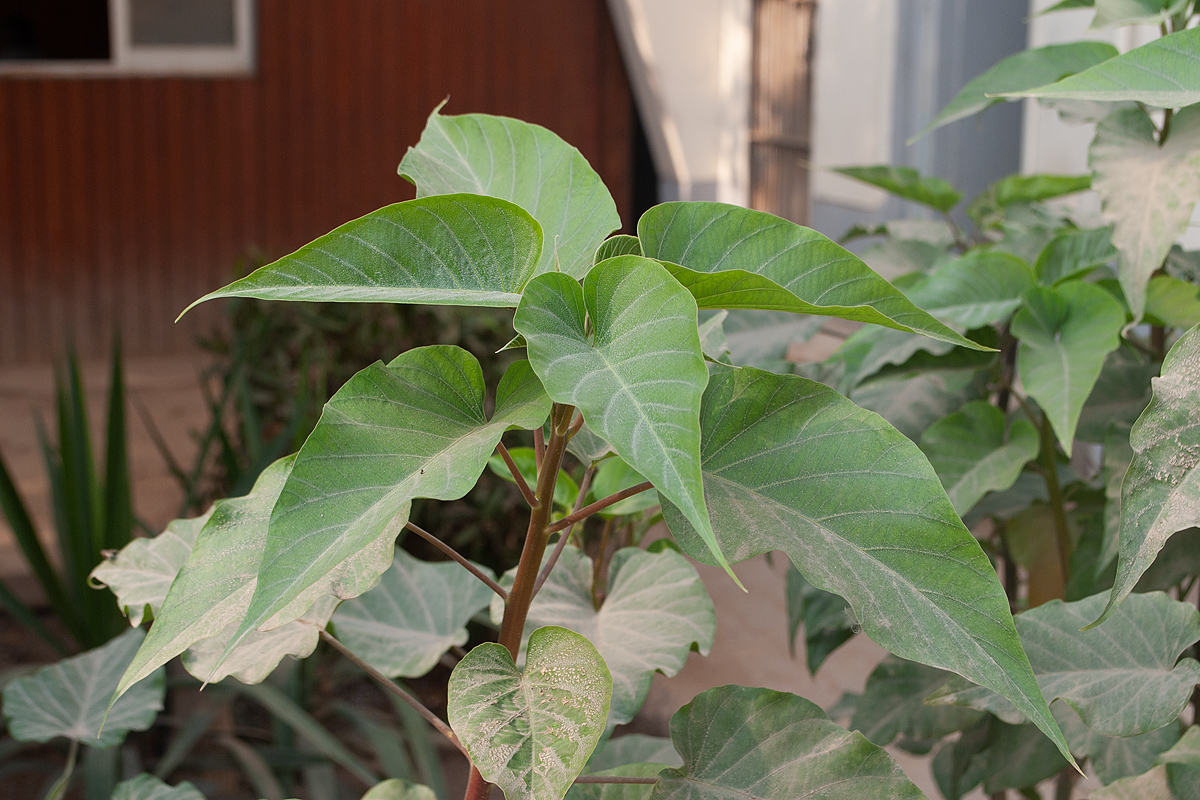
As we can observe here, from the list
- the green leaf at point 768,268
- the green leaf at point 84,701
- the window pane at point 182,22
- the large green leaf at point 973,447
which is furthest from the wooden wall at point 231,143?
the green leaf at point 768,268

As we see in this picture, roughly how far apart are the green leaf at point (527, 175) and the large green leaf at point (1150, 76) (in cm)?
23

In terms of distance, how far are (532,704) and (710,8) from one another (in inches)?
193

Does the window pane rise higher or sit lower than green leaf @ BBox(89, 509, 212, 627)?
higher

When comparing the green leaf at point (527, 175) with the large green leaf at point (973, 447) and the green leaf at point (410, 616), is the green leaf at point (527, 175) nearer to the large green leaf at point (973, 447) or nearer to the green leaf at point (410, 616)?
the green leaf at point (410, 616)

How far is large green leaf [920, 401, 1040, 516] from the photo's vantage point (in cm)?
76

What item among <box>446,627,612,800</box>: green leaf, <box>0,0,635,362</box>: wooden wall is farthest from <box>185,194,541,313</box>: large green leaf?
<box>0,0,635,362</box>: wooden wall

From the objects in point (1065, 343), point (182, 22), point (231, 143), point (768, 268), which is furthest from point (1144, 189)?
point (182, 22)

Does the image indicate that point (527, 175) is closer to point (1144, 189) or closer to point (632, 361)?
point (632, 361)

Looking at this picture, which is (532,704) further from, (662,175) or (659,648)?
(662,175)

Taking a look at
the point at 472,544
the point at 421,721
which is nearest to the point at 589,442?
the point at 421,721

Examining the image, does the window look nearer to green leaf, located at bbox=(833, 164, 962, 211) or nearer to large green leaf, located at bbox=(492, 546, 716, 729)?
green leaf, located at bbox=(833, 164, 962, 211)

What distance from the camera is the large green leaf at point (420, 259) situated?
38 cm

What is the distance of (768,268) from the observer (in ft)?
1.40

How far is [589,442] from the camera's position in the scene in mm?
552
